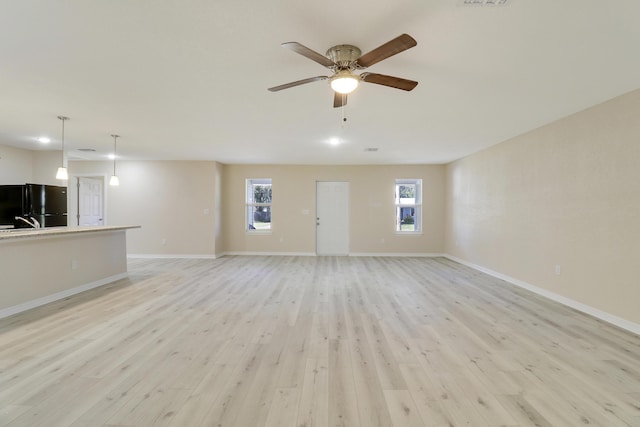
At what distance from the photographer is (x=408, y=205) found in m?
7.92

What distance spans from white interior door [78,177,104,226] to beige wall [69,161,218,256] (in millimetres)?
276

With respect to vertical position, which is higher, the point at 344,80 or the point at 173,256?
the point at 344,80

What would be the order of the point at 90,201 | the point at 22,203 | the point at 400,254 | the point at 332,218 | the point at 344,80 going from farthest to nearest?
1. the point at 332,218
2. the point at 400,254
3. the point at 90,201
4. the point at 22,203
5. the point at 344,80

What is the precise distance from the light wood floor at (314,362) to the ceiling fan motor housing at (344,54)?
2327 millimetres

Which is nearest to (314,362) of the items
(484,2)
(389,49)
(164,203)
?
(389,49)

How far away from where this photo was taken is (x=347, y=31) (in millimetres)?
2045

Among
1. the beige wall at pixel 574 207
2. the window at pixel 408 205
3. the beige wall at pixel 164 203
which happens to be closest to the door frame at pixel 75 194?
the beige wall at pixel 164 203

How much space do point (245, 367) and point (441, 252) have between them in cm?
677

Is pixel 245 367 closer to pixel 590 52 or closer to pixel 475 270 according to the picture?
pixel 590 52

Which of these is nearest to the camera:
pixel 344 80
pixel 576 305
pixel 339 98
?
pixel 344 80

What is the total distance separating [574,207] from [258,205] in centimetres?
657

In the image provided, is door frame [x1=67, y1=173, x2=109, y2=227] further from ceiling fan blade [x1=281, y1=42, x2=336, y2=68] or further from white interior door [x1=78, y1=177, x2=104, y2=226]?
ceiling fan blade [x1=281, y1=42, x2=336, y2=68]

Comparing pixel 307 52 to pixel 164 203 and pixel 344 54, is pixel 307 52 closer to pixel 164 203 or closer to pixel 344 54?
pixel 344 54

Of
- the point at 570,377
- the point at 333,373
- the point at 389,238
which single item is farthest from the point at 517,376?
the point at 389,238
